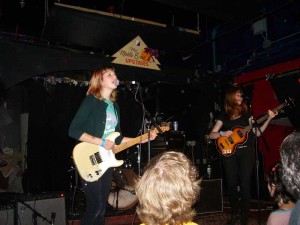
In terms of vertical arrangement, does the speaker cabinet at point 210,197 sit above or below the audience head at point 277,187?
below

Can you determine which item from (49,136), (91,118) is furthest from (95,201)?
(49,136)

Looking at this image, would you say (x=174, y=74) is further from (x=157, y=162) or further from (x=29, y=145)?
(x=157, y=162)

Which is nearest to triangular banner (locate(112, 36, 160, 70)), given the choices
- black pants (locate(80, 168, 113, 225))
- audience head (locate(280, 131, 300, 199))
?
black pants (locate(80, 168, 113, 225))

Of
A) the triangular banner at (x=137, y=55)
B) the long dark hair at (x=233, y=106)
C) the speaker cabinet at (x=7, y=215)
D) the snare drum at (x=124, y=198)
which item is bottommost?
the snare drum at (x=124, y=198)

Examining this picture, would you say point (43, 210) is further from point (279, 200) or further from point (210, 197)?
point (279, 200)

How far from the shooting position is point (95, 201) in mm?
3307

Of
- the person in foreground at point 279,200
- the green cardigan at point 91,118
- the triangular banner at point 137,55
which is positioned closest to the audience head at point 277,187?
the person in foreground at point 279,200

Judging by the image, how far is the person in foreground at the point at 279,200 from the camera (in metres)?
1.55

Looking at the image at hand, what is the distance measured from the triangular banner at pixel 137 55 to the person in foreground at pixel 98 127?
230cm

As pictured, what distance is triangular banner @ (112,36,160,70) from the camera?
6098 millimetres

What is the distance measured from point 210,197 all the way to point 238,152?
150 cm

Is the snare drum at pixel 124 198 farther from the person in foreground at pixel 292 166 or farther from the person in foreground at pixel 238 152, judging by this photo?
the person in foreground at pixel 292 166

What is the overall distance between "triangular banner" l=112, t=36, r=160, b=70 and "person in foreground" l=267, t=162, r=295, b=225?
441 centimetres

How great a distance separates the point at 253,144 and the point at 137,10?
4.93 metres
